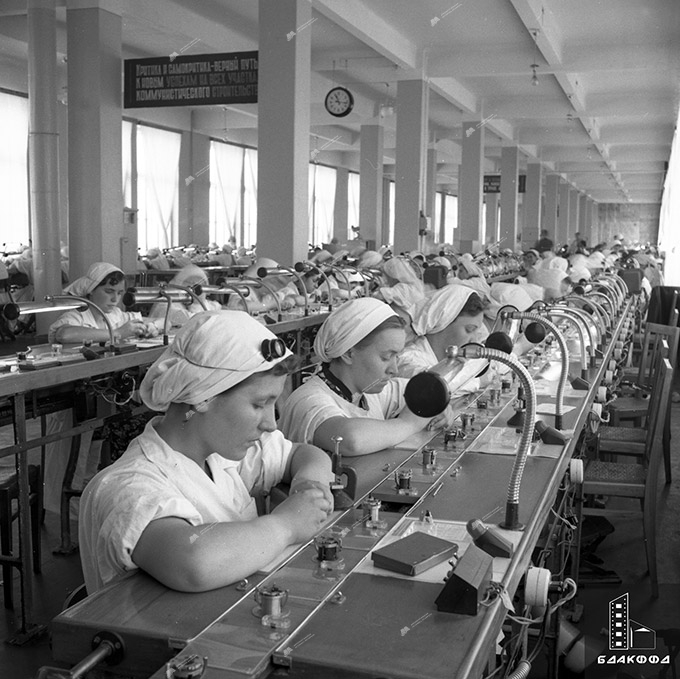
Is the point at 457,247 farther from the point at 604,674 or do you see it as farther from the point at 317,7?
the point at 604,674

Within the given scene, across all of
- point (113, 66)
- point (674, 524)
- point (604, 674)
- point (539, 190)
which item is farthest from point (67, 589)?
point (539, 190)

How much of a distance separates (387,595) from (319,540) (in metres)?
0.29

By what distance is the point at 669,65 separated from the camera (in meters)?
12.8

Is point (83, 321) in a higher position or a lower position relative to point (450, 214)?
lower

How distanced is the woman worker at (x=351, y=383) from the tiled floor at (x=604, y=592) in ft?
3.51

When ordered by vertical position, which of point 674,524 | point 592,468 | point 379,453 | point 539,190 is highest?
point 539,190

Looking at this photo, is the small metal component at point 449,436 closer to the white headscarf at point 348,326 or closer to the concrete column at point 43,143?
the white headscarf at point 348,326

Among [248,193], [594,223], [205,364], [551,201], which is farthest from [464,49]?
[594,223]

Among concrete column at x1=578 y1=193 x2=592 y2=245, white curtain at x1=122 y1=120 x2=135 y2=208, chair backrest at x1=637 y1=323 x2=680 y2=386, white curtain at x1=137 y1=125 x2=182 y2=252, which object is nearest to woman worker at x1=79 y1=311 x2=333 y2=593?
chair backrest at x1=637 y1=323 x2=680 y2=386

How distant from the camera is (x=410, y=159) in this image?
14070mm

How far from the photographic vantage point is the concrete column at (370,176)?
61.5 ft

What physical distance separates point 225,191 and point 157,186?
3.16m

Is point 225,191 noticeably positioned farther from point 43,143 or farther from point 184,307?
point 184,307

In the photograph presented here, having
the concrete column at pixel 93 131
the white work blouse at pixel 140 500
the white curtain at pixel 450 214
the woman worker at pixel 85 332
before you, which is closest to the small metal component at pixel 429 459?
the white work blouse at pixel 140 500
